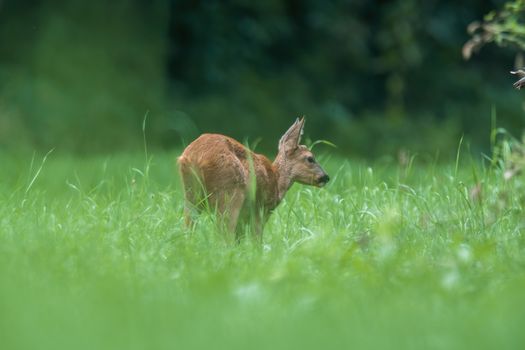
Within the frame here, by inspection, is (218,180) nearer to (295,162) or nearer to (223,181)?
(223,181)

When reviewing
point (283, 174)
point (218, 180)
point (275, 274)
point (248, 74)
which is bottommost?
point (248, 74)

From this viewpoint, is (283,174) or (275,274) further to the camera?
(283,174)

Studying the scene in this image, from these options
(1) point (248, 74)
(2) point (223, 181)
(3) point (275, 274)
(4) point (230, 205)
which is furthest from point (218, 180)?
(1) point (248, 74)

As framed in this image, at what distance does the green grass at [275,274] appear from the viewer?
3.35 m

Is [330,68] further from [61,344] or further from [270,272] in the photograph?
[61,344]

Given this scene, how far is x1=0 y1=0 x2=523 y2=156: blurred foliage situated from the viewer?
15398 millimetres

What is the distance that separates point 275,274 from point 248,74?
13562mm

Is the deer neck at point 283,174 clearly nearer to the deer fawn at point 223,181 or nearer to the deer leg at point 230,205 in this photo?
the deer fawn at point 223,181

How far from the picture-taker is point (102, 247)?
15.8ft

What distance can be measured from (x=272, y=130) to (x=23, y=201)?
36.8 feet

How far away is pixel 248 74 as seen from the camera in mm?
17703

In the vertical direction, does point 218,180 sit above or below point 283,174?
above

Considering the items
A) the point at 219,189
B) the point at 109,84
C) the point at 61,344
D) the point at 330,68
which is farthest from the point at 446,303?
the point at 330,68

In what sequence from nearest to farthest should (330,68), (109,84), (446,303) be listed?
(446,303), (109,84), (330,68)
